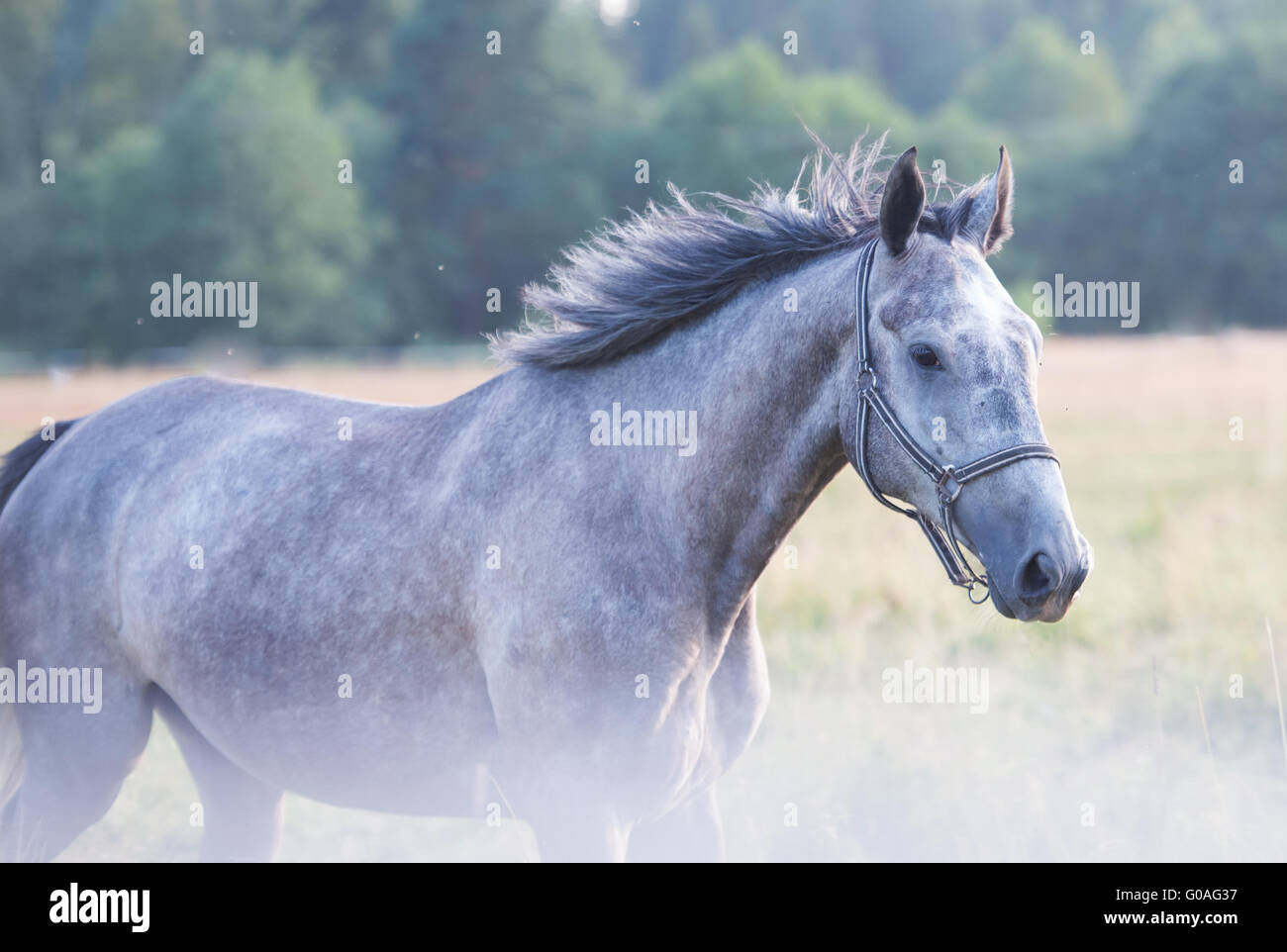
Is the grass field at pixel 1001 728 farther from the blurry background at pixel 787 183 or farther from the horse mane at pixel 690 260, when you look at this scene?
the horse mane at pixel 690 260

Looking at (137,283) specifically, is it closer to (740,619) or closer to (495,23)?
(495,23)

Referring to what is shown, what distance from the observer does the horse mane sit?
140 inches

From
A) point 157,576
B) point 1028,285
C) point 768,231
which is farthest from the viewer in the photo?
point 1028,285

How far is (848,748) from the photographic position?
6.09 meters

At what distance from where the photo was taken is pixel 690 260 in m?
3.65

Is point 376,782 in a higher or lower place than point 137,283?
lower

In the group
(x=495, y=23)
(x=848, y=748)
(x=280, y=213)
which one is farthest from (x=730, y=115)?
(x=848, y=748)

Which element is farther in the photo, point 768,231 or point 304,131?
point 304,131

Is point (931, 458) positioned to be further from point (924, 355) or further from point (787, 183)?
point (787, 183)

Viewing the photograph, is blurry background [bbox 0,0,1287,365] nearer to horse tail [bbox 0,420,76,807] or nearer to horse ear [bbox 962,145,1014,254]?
horse tail [bbox 0,420,76,807]

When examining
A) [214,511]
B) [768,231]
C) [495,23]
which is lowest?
[214,511]

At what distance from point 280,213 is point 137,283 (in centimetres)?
550

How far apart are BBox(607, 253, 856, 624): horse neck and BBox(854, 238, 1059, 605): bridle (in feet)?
0.30

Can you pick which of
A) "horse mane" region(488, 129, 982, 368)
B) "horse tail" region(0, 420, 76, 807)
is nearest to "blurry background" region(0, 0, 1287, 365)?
"horse tail" region(0, 420, 76, 807)
